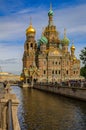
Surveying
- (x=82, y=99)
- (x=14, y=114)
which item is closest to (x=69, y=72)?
(x=82, y=99)

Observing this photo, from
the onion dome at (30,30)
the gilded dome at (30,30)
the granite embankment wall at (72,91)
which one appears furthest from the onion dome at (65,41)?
the granite embankment wall at (72,91)

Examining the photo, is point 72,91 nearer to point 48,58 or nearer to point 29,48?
point 48,58

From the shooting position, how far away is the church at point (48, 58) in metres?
98.9

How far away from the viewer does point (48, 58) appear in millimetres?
99500

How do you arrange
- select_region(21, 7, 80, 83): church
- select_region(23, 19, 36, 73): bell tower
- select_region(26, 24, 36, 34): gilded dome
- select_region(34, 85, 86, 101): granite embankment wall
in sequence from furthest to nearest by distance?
select_region(26, 24, 36, 34): gilded dome
select_region(23, 19, 36, 73): bell tower
select_region(21, 7, 80, 83): church
select_region(34, 85, 86, 101): granite embankment wall

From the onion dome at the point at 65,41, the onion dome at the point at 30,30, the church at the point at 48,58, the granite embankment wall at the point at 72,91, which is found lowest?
the granite embankment wall at the point at 72,91

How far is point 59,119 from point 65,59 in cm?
8140

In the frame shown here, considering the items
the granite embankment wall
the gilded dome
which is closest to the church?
the gilded dome

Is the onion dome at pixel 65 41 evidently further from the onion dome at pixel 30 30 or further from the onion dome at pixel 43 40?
the onion dome at pixel 30 30

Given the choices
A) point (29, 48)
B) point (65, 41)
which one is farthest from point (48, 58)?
point (65, 41)

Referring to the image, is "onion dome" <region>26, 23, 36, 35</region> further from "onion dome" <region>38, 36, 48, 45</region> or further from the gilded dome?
"onion dome" <region>38, 36, 48, 45</region>

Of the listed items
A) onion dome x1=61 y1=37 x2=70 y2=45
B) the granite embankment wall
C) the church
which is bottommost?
the granite embankment wall

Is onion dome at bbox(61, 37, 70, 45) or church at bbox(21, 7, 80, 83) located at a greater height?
onion dome at bbox(61, 37, 70, 45)

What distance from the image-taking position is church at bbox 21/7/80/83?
98875 mm
